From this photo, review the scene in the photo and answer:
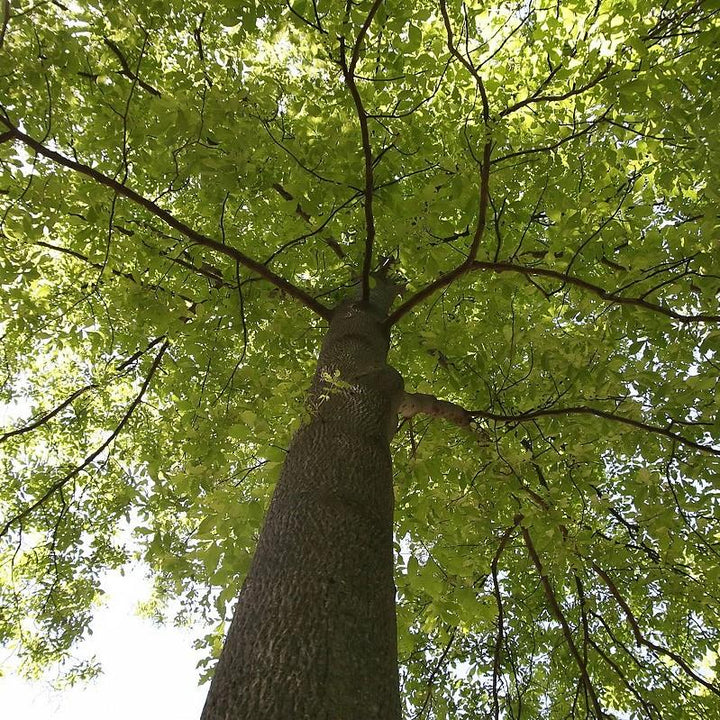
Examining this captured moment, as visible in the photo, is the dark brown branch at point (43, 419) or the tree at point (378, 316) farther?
the dark brown branch at point (43, 419)

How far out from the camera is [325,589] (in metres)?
1.82

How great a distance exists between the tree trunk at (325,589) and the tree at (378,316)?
1 centimetres

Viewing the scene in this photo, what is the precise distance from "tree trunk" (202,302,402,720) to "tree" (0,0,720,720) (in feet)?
0.04

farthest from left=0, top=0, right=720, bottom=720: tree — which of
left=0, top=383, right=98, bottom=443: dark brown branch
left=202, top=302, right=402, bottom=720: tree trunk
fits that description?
left=0, top=383, right=98, bottom=443: dark brown branch

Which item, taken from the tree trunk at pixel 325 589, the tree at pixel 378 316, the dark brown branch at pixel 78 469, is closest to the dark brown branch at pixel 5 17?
the tree at pixel 378 316

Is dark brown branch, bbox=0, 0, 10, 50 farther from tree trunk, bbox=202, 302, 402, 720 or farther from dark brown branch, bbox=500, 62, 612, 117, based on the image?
dark brown branch, bbox=500, 62, 612, 117

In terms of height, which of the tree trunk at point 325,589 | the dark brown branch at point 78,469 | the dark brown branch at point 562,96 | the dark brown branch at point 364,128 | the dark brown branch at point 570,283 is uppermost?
the dark brown branch at point 562,96

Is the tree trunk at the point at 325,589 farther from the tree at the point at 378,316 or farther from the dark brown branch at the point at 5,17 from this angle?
the dark brown branch at the point at 5,17

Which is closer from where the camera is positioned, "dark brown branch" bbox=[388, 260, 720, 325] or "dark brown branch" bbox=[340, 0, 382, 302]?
"dark brown branch" bbox=[340, 0, 382, 302]

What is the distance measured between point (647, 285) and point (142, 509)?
4520mm

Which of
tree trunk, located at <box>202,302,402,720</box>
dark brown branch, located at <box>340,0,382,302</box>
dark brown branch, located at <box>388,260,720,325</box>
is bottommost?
tree trunk, located at <box>202,302,402,720</box>

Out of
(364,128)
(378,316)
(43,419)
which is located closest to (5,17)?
(364,128)

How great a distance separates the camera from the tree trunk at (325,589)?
1496mm

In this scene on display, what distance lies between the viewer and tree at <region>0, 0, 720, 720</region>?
2.38 meters
